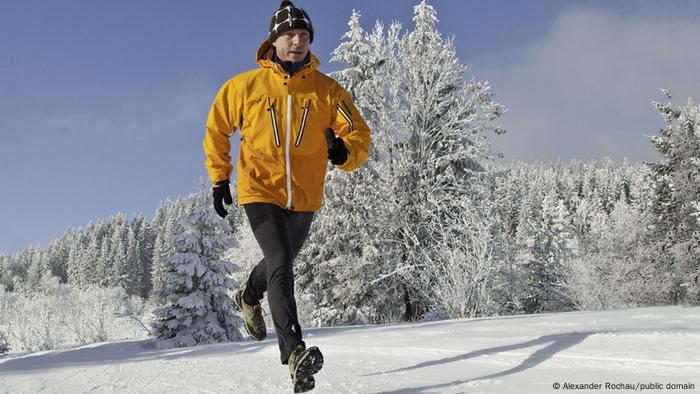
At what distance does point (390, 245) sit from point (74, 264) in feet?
293

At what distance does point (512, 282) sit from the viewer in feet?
60.6

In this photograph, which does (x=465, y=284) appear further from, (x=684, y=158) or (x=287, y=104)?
(x=684, y=158)

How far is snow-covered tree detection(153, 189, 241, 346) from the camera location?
13.0 metres

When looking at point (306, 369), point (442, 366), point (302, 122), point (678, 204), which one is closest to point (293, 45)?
point (302, 122)

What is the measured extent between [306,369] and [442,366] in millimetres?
1404

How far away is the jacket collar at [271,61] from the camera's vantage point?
3.41 metres

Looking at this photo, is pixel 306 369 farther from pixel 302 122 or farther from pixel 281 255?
pixel 302 122

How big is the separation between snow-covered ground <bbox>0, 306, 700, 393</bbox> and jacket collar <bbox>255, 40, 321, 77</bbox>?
2041 millimetres

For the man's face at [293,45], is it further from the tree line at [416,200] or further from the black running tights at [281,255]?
the tree line at [416,200]

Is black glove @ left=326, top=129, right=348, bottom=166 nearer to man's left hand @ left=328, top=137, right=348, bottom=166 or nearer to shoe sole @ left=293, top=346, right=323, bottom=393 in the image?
man's left hand @ left=328, top=137, right=348, bottom=166

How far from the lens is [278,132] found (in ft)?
10.8

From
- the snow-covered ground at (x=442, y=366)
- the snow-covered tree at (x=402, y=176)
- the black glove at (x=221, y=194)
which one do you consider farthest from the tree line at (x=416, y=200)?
the black glove at (x=221, y=194)

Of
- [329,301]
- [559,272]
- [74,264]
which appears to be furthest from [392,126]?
[74,264]

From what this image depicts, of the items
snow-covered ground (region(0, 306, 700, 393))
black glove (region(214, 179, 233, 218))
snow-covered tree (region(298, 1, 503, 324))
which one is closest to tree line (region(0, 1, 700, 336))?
snow-covered tree (region(298, 1, 503, 324))
